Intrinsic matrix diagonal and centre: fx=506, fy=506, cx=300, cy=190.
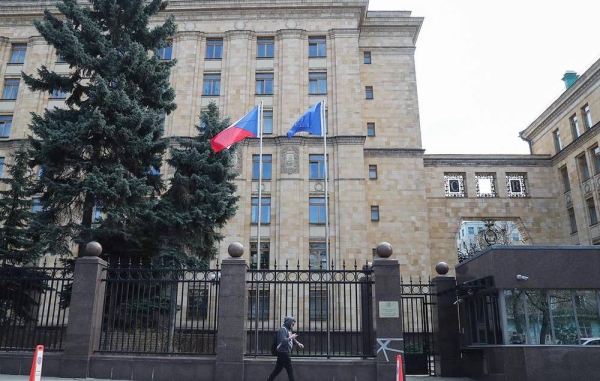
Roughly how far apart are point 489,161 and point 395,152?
889 cm

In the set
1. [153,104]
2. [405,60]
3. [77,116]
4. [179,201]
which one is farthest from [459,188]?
[77,116]

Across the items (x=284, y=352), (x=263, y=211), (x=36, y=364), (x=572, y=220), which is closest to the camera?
(x=36, y=364)

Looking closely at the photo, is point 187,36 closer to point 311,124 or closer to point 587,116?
point 311,124

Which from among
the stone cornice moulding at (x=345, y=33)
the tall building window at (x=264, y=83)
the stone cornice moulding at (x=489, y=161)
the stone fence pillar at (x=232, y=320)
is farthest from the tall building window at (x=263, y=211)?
the stone fence pillar at (x=232, y=320)

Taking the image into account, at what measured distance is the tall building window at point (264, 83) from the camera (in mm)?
36500

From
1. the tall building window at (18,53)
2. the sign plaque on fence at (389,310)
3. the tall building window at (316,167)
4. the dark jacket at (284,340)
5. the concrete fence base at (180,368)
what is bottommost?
the concrete fence base at (180,368)

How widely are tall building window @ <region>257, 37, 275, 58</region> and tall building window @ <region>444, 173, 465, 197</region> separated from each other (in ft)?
54.3

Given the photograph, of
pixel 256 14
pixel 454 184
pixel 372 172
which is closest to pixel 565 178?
pixel 454 184

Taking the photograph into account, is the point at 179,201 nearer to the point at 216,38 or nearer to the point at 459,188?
the point at 216,38

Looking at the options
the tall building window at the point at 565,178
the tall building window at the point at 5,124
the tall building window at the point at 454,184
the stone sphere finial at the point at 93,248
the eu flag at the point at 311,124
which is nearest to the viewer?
the stone sphere finial at the point at 93,248

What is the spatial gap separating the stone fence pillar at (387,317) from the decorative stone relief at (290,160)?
836 inches

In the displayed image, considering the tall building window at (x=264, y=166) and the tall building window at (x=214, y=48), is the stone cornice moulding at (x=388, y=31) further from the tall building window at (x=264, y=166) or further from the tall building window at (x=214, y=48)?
the tall building window at (x=264, y=166)

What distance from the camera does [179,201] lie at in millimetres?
22359

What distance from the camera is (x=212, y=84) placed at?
36.9 m
